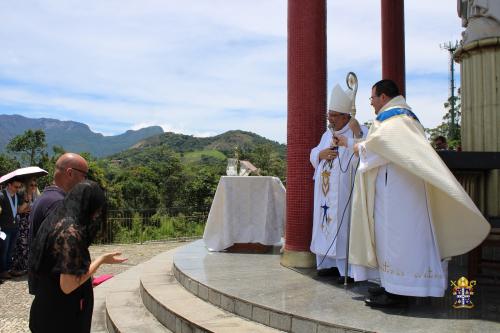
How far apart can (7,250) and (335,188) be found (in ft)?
18.9

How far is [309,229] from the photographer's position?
5.52 metres

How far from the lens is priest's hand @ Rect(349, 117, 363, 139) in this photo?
15.3 feet

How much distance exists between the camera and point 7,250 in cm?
788

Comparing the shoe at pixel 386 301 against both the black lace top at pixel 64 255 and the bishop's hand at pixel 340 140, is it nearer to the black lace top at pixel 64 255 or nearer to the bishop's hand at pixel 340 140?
the bishop's hand at pixel 340 140

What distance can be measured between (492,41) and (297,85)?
6.81ft

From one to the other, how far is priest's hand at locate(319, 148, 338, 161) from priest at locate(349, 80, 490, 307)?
0.81 m

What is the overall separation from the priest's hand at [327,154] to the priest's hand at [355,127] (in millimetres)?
305

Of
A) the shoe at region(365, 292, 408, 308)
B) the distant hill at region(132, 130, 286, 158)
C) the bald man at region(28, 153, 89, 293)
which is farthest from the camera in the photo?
the distant hill at region(132, 130, 286, 158)

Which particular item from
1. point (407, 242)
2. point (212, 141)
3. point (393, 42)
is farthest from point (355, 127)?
point (212, 141)

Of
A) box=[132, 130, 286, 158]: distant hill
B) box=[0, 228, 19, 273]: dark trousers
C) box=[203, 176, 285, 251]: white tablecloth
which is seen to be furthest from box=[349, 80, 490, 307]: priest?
box=[132, 130, 286, 158]: distant hill

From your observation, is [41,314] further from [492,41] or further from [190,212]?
[190,212]

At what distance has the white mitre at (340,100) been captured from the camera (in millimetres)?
4801

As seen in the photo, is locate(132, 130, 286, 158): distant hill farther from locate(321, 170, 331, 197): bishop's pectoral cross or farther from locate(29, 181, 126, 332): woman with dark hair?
locate(29, 181, 126, 332): woman with dark hair

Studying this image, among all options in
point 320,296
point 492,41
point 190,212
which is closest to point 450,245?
point 320,296
